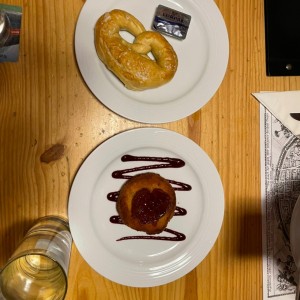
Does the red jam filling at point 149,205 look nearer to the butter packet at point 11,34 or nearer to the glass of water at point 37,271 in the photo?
the glass of water at point 37,271

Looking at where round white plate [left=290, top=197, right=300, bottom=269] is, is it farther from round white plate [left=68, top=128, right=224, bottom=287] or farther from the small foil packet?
the small foil packet

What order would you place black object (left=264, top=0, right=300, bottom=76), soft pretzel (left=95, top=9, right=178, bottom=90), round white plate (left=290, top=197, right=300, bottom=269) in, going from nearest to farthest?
round white plate (left=290, top=197, right=300, bottom=269), soft pretzel (left=95, top=9, right=178, bottom=90), black object (left=264, top=0, right=300, bottom=76)

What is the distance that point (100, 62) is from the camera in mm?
884

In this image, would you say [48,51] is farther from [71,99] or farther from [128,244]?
[128,244]

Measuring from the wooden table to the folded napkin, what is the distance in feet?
0.07

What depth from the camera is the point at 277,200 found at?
1009 mm

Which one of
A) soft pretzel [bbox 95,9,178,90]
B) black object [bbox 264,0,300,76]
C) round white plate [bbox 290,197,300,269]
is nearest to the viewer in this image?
round white plate [bbox 290,197,300,269]

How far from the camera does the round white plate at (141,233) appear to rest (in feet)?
2.89

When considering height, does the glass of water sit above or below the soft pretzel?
below

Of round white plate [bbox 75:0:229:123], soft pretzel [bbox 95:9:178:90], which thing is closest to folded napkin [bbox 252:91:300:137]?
round white plate [bbox 75:0:229:123]

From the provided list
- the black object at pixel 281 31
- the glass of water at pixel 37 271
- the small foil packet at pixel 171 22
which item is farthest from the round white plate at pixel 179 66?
the glass of water at pixel 37 271

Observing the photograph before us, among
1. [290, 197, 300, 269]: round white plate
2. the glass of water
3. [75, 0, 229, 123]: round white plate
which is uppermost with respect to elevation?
[75, 0, 229, 123]: round white plate

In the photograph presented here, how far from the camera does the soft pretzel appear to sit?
854 mm

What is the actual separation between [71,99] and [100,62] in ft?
0.34
